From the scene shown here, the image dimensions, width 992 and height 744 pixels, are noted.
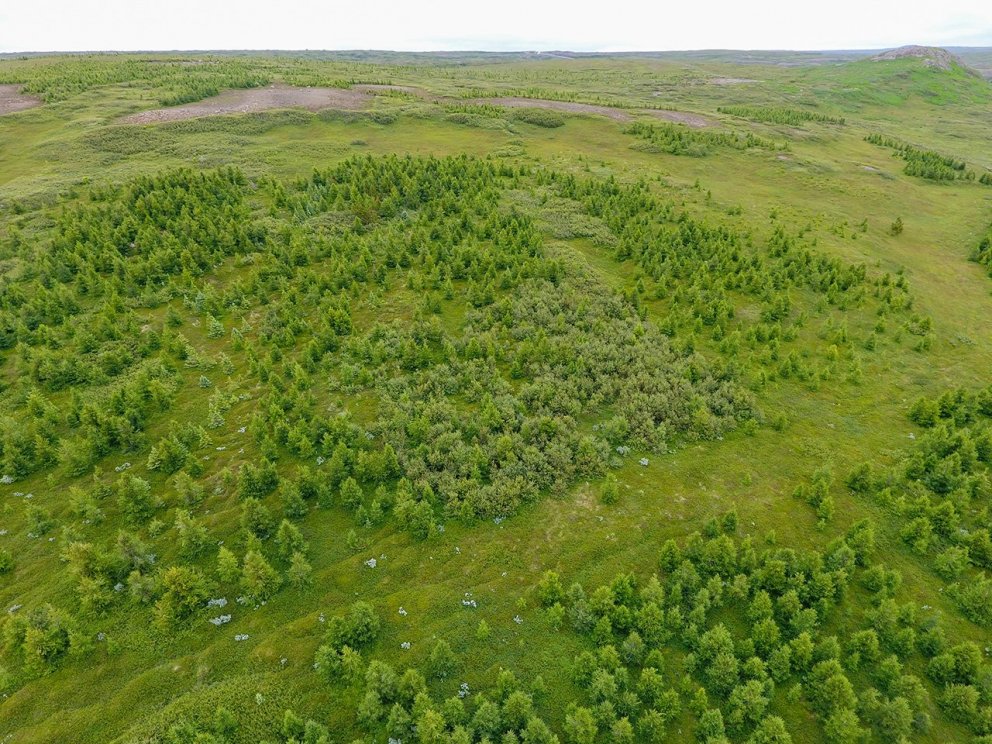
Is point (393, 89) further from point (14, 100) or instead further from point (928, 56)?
point (928, 56)

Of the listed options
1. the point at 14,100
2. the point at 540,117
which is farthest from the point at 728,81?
the point at 14,100

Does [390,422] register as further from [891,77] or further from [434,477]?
[891,77]

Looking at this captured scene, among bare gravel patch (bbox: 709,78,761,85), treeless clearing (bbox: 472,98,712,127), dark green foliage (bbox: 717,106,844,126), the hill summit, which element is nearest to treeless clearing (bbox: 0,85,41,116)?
treeless clearing (bbox: 472,98,712,127)

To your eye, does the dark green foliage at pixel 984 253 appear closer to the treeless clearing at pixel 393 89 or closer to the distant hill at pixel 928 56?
the treeless clearing at pixel 393 89

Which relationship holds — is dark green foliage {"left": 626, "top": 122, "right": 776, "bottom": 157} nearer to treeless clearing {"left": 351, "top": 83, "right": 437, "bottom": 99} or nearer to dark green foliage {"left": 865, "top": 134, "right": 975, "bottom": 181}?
dark green foliage {"left": 865, "top": 134, "right": 975, "bottom": 181}

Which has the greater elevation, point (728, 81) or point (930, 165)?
point (728, 81)

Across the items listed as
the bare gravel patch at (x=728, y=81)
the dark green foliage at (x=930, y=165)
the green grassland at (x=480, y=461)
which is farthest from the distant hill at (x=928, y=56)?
the green grassland at (x=480, y=461)

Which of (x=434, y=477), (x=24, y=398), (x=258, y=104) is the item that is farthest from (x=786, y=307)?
(x=258, y=104)
